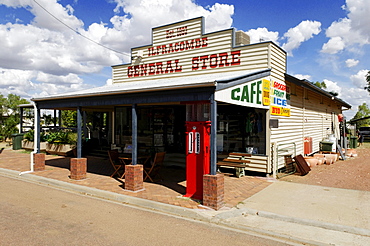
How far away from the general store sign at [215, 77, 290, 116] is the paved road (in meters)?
2.95

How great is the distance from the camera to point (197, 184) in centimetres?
721

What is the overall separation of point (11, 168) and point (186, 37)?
29.3 ft

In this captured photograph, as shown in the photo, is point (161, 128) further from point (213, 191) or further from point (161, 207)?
point (213, 191)

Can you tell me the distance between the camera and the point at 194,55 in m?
11.9

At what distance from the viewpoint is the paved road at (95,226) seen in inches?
188

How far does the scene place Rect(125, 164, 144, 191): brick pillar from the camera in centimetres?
790

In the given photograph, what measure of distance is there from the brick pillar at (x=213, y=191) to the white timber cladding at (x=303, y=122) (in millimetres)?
3989

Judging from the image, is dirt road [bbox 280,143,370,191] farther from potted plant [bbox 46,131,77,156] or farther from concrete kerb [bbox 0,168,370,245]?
potted plant [bbox 46,131,77,156]

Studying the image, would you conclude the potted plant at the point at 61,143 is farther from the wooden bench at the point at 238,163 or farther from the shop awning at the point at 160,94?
the wooden bench at the point at 238,163

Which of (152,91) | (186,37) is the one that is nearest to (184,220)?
(152,91)

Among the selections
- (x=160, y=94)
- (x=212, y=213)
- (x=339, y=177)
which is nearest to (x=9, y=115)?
(x=160, y=94)

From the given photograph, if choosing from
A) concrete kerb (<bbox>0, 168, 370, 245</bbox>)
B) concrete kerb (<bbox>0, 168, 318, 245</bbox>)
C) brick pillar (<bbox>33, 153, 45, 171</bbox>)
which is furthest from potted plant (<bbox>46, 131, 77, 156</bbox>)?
concrete kerb (<bbox>0, 168, 370, 245</bbox>)

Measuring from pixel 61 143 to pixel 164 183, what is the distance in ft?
31.1

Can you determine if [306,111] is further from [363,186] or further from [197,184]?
[197,184]
